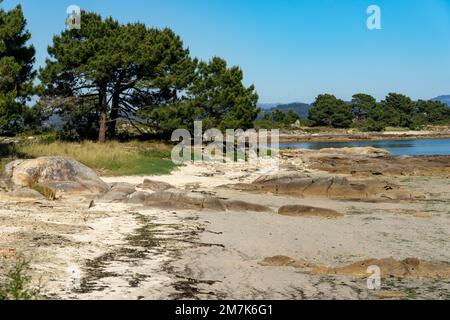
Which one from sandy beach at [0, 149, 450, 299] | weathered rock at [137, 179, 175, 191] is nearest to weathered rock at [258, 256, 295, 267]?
sandy beach at [0, 149, 450, 299]

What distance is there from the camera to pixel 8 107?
2308 cm

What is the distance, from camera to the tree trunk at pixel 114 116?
36941mm

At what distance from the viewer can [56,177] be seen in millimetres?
21141

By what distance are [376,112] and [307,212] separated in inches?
4637

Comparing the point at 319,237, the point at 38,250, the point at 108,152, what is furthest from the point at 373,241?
the point at 108,152

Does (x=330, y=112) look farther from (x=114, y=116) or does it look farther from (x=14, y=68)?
(x=14, y=68)

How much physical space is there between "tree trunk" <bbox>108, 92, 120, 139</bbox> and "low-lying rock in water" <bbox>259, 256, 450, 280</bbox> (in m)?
27.6

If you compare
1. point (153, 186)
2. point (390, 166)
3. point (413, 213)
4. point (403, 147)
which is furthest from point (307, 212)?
point (403, 147)

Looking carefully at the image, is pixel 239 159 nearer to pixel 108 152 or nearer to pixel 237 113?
pixel 237 113

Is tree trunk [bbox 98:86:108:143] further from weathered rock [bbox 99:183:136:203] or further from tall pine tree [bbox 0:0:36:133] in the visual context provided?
weathered rock [bbox 99:183:136:203]

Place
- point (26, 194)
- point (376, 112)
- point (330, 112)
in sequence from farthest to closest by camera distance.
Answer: point (376, 112) → point (330, 112) → point (26, 194)

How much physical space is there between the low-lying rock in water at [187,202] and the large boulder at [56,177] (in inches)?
88.0

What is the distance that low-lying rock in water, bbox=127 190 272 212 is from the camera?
18572 mm
